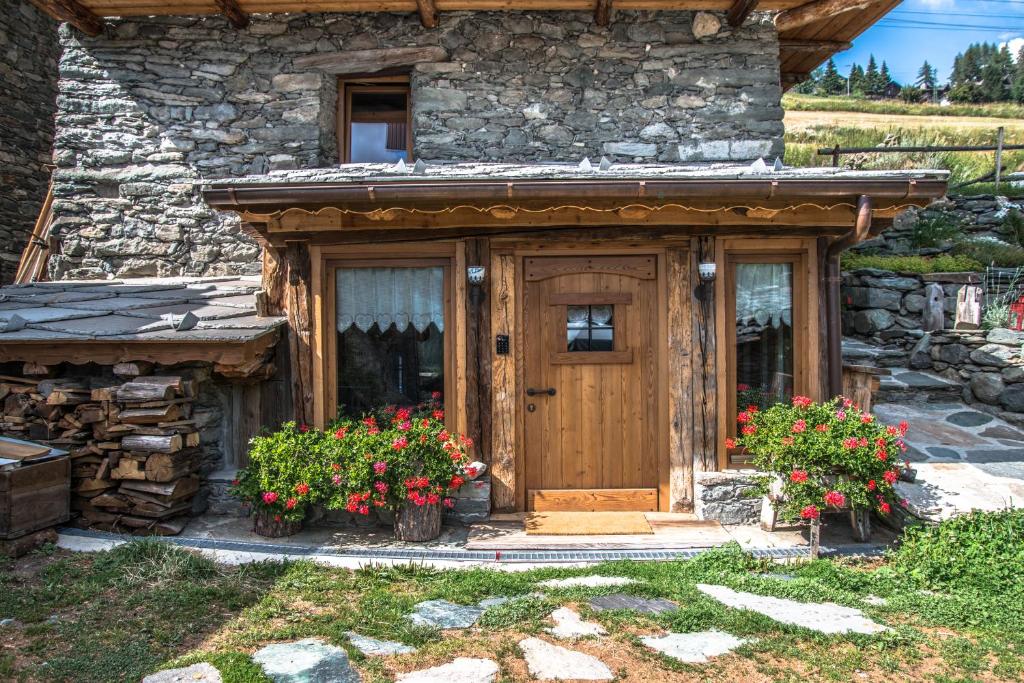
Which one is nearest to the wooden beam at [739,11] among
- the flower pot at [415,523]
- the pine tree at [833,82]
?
the flower pot at [415,523]

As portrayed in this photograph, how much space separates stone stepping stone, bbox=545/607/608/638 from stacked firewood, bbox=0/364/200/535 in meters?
3.49

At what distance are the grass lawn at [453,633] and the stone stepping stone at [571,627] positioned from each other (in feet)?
0.24

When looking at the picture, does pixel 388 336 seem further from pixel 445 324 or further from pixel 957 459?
pixel 957 459

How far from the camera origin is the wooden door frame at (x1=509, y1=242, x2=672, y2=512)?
607cm

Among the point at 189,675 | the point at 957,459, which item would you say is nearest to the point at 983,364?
the point at 957,459

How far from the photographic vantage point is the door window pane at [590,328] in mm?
6168

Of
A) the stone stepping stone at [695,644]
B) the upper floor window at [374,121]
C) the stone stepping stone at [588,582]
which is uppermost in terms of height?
the upper floor window at [374,121]

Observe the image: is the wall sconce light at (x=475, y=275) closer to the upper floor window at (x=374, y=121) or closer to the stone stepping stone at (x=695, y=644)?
the upper floor window at (x=374, y=121)

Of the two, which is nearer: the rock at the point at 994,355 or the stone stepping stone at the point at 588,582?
the stone stepping stone at the point at 588,582

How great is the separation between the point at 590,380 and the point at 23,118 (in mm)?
10121

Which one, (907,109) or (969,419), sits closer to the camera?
(969,419)

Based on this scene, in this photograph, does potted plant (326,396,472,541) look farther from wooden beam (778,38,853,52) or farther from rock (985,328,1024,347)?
rock (985,328,1024,347)

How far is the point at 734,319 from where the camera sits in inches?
242

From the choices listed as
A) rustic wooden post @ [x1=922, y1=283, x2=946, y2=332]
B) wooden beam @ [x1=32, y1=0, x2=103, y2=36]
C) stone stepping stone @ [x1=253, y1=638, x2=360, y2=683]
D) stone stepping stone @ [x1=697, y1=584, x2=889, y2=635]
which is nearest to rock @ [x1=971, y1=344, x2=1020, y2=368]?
rustic wooden post @ [x1=922, y1=283, x2=946, y2=332]
